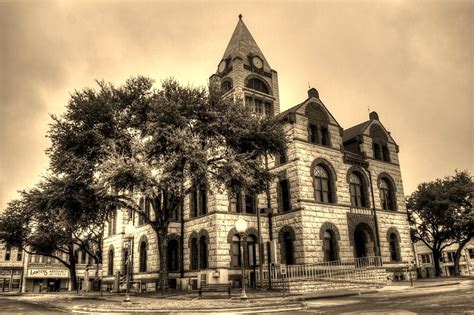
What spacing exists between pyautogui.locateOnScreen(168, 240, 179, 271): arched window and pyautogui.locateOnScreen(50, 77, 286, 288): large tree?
7707mm

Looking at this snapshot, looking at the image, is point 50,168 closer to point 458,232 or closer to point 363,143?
point 363,143

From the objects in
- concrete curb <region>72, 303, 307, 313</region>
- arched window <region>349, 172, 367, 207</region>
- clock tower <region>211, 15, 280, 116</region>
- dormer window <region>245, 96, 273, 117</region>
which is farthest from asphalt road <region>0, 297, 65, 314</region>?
arched window <region>349, 172, 367, 207</region>

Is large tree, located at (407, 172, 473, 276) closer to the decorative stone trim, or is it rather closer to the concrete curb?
the decorative stone trim

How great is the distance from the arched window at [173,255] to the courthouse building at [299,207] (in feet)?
0.29

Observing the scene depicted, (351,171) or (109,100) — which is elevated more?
(109,100)

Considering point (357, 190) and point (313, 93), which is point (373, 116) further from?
point (357, 190)

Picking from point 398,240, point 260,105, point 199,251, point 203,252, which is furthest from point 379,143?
point 199,251

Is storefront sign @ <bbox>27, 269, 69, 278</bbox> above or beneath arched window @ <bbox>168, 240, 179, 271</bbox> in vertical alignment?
beneath

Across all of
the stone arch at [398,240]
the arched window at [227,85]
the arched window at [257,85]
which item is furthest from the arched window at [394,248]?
the arched window at [227,85]

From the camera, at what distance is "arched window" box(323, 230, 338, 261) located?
28.3 m

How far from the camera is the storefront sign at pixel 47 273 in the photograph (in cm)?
6406

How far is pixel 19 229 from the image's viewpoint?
4344cm

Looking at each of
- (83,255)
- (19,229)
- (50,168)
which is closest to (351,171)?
(50,168)

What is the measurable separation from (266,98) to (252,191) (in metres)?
12.7
